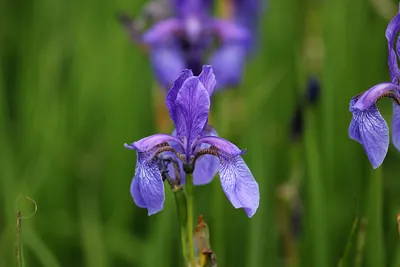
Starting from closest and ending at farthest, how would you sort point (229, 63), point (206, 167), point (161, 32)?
point (206, 167) → point (161, 32) → point (229, 63)

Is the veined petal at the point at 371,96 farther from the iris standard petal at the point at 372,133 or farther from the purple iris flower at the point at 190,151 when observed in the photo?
the purple iris flower at the point at 190,151

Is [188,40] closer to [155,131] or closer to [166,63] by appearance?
[166,63]

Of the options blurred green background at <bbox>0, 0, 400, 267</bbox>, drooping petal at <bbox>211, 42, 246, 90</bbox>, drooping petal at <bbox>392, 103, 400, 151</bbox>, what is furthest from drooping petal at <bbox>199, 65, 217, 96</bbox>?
drooping petal at <bbox>211, 42, 246, 90</bbox>

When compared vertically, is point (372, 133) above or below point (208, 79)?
below

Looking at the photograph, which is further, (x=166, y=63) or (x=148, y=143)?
(x=166, y=63)

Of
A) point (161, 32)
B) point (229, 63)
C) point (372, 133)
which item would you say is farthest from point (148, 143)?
point (229, 63)

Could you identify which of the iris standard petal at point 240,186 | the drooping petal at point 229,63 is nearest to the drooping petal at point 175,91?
the iris standard petal at point 240,186

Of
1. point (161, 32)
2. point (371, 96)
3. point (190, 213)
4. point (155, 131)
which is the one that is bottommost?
point (190, 213)

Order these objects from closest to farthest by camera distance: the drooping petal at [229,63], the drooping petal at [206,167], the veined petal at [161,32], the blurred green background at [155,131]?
the drooping petal at [206,167]
the blurred green background at [155,131]
the veined petal at [161,32]
the drooping petal at [229,63]
